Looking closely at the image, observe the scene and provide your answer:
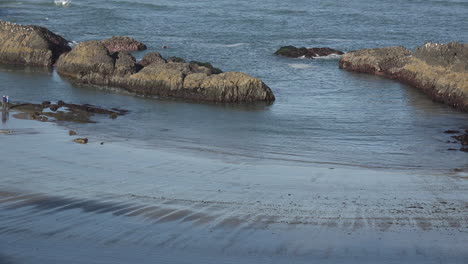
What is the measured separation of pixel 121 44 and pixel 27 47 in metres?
6.97

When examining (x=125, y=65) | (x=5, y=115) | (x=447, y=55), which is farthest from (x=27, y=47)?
(x=447, y=55)

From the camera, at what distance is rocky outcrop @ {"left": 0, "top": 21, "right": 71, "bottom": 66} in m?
37.6

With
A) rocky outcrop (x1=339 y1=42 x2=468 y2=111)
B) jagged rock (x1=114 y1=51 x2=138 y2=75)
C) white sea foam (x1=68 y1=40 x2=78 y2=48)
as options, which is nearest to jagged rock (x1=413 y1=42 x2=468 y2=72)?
rocky outcrop (x1=339 y1=42 x2=468 y2=111)

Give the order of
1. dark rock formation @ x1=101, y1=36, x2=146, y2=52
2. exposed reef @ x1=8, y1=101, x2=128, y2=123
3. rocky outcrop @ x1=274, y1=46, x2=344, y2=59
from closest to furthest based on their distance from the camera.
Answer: exposed reef @ x1=8, y1=101, x2=128, y2=123
rocky outcrop @ x1=274, y1=46, x2=344, y2=59
dark rock formation @ x1=101, y1=36, x2=146, y2=52

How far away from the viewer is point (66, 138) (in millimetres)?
22266

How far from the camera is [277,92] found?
3262cm

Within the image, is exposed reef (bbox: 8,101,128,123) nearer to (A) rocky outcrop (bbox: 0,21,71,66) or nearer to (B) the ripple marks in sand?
(B) the ripple marks in sand

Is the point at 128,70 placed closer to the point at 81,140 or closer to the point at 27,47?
the point at 27,47

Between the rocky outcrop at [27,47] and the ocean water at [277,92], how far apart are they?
102 cm

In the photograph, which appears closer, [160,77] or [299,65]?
[160,77]

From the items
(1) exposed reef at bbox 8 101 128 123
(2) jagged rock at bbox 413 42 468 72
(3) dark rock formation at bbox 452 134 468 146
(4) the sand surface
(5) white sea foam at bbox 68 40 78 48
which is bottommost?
(4) the sand surface

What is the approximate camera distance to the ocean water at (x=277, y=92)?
886 inches

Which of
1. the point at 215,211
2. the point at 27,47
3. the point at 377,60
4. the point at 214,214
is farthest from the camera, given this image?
the point at 377,60

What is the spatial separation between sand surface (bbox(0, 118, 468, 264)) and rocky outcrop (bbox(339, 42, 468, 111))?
1160 cm
